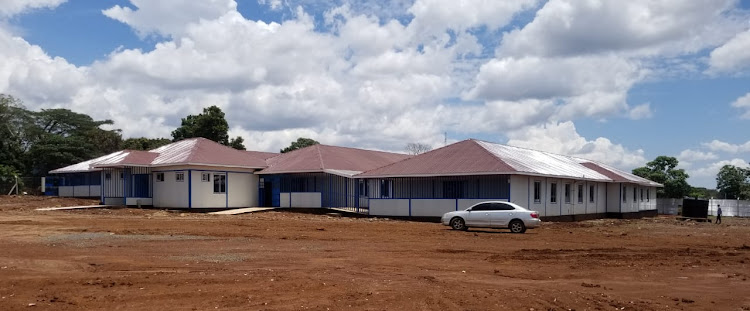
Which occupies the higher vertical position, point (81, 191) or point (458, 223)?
point (458, 223)

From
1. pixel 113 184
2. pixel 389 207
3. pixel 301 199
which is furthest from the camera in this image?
pixel 113 184

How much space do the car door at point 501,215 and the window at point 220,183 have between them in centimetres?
1997

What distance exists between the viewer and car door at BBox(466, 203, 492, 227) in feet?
80.6

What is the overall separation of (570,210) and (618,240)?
14.4m

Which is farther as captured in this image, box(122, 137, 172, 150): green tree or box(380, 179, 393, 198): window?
box(122, 137, 172, 150): green tree

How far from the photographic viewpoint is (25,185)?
197ft

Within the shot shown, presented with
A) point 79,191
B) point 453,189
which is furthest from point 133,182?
point 453,189

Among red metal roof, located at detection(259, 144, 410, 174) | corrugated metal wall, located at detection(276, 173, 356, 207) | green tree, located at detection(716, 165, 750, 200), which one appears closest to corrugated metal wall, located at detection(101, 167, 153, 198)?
red metal roof, located at detection(259, 144, 410, 174)

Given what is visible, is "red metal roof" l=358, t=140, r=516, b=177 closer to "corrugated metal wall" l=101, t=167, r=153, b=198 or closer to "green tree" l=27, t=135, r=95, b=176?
"corrugated metal wall" l=101, t=167, r=153, b=198

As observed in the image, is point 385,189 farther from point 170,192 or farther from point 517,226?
point 517,226

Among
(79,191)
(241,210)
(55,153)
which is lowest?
(241,210)

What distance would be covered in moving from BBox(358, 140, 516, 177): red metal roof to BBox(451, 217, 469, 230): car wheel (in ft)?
16.8

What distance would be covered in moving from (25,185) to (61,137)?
5.61m

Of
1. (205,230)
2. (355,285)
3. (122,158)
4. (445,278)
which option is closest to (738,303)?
(445,278)
